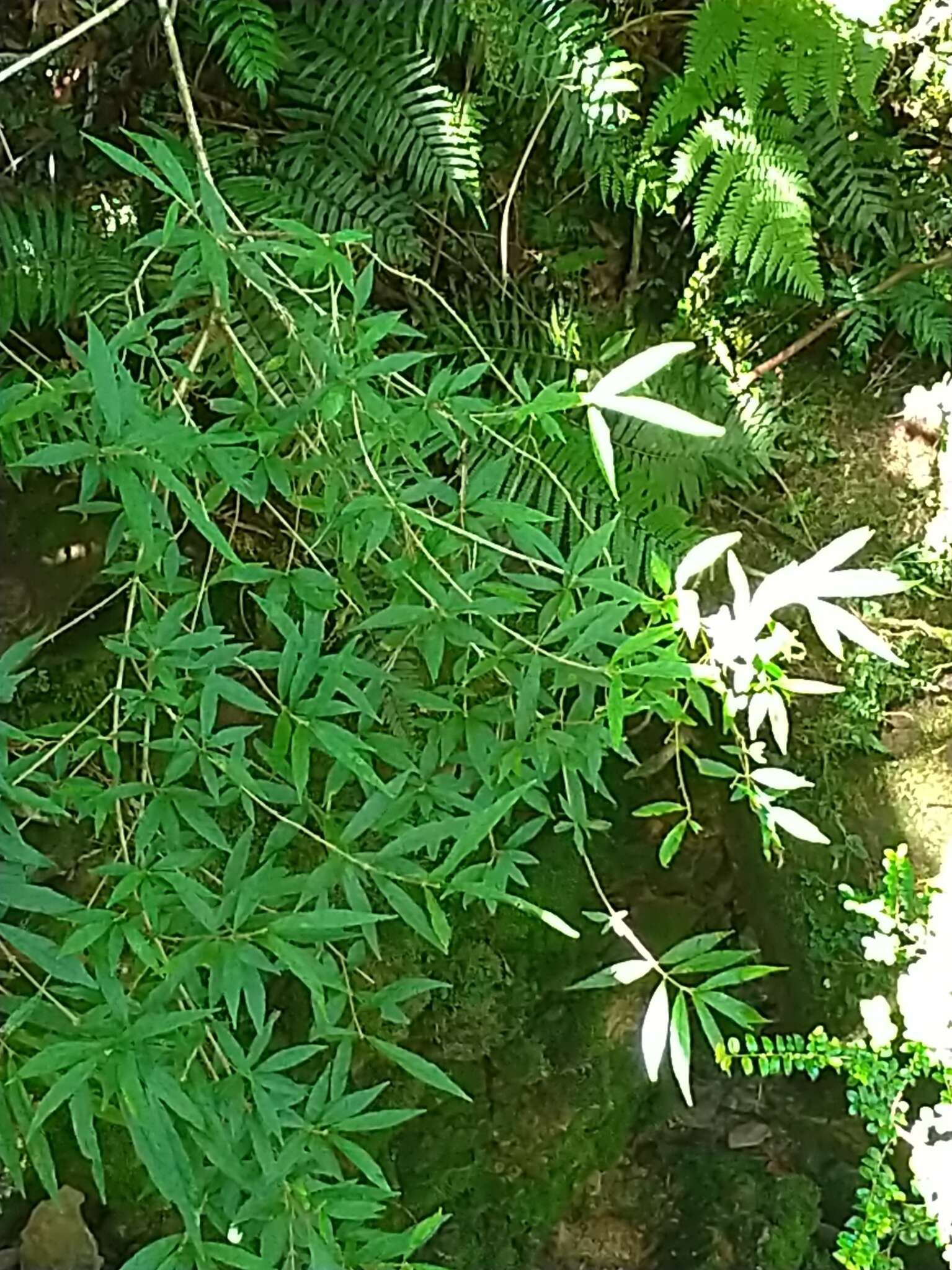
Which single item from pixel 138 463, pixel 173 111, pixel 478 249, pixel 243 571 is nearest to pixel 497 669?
pixel 243 571

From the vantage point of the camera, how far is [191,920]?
3.15ft

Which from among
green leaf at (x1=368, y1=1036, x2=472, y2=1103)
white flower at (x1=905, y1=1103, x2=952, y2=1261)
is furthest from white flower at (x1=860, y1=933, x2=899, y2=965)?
green leaf at (x1=368, y1=1036, x2=472, y2=1103)

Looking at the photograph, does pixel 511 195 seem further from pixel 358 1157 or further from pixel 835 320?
pixel 358 1157

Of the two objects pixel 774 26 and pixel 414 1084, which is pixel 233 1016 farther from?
pixel 774 26

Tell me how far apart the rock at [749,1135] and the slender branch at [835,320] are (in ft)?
3.31

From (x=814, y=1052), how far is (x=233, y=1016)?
0.70 meters

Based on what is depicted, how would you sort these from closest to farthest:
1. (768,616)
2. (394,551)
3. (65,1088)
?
(65,1088), (768,616), (394,551)

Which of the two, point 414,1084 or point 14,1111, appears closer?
point 14,1111

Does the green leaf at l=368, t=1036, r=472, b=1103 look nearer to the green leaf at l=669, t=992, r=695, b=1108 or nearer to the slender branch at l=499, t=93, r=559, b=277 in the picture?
the green leaf at l=669, t=992, r=695, b=1108

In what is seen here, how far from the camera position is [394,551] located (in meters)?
1.20

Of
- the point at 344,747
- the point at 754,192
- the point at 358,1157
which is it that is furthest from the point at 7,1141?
the point at 754,192

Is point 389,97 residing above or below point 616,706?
above

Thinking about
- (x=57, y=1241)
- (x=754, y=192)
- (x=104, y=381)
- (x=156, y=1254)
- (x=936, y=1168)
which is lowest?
(x=57, y=1241)

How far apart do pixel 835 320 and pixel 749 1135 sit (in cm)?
111
